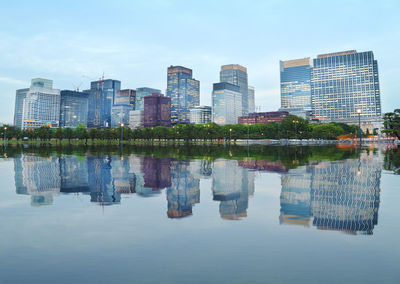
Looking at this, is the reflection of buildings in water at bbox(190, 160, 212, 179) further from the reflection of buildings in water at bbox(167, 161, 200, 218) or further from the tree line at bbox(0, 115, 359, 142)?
the tree line at bbox(0, 115, 359, 142)

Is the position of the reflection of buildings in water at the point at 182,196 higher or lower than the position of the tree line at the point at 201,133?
lower

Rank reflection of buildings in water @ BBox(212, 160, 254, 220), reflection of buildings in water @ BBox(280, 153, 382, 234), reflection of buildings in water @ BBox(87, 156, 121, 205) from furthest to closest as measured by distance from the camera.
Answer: reflection of buildings in water @ BBox(87, 156, 121, 205), reflection of buildings in water @ BBox(212, 160, 254, 220), reflection of buildings in water @ BBox(280, 153, 382, 234)

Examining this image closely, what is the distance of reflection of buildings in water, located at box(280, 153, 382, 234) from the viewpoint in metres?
8.20

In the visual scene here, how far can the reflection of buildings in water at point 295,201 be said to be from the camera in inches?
336

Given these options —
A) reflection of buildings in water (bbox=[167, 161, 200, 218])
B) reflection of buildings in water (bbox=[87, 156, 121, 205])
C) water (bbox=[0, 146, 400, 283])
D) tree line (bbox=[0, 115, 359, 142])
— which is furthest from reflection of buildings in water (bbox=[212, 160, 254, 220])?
tree line (bbox=[0, 115, 359, 142])

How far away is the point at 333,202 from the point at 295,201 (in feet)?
4.49

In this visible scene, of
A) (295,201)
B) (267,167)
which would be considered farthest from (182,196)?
(267,167)

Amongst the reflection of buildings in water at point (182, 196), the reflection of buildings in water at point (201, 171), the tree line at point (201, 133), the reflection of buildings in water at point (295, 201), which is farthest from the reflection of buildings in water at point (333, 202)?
the tree line at point (201, 133)

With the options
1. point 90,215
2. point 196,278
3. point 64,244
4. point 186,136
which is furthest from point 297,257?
point 186,136

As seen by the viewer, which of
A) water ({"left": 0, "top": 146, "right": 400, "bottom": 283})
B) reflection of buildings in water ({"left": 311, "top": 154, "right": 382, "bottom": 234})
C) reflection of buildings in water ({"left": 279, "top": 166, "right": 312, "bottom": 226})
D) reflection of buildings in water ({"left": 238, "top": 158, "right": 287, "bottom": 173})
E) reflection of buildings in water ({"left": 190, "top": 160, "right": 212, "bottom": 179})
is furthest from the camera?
reflection of buildings in water ({"left": 238, "top": 158, "right": 287, "bottom": 173})

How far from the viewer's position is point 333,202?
415 inches

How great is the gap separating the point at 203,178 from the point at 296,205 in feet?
24.5

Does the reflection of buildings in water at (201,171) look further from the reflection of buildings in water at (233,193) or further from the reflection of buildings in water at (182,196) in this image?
the reflection of buildings in water at (182,196)

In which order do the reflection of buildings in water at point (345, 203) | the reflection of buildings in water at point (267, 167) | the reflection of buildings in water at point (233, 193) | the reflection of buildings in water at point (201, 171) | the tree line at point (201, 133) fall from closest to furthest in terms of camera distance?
1. the reflection of buildings in water at point (345, 203)
2. the reflection of buildings in water at point (233, 193)
3. the reflection of buildings in water at point (201, 171)
4. the reflection of buildings in water at point (267, 167)
5. the tree line at point (201, 133)
